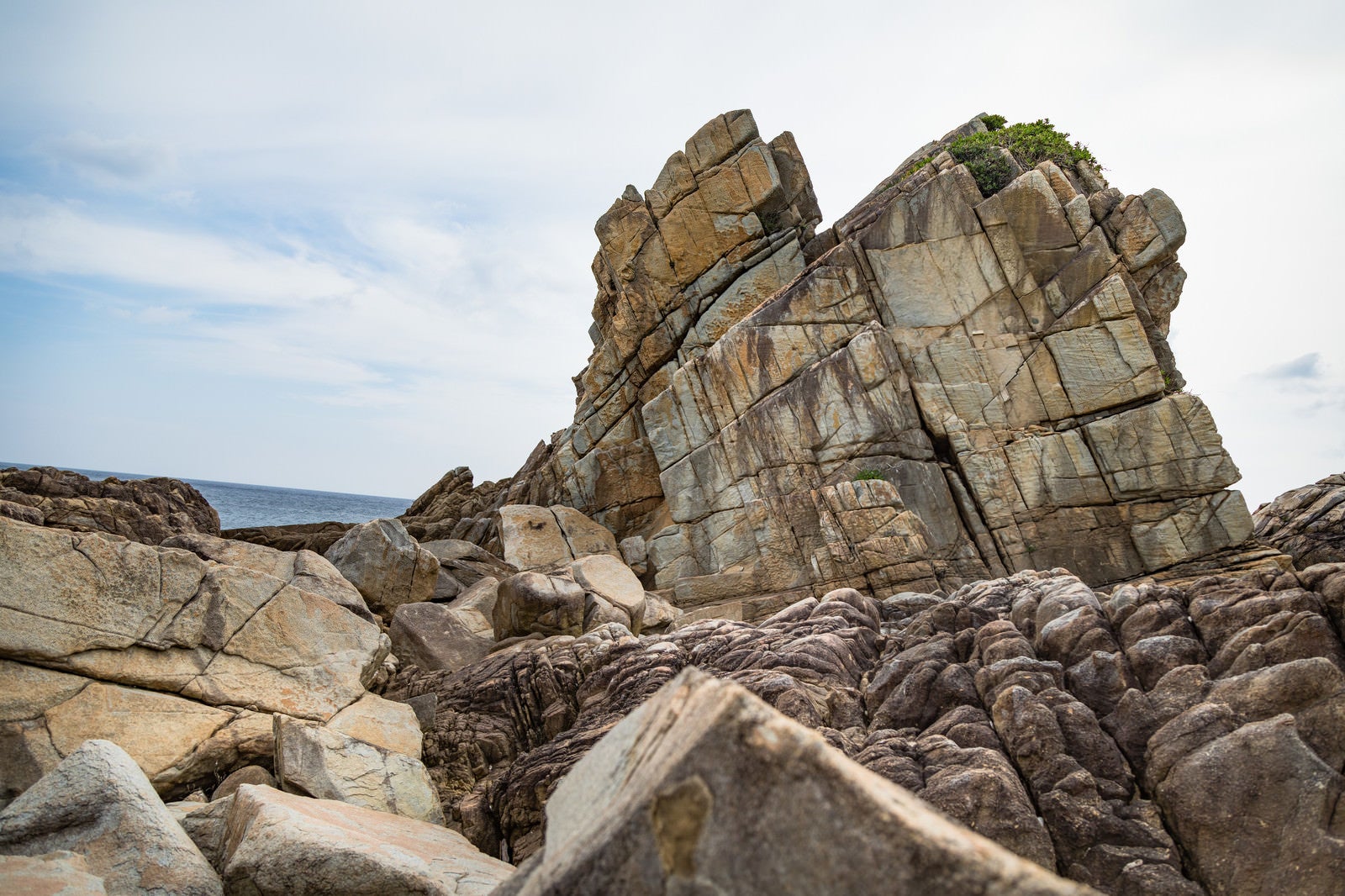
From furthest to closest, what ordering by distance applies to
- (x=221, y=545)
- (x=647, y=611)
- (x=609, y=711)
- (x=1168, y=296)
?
(x=1168, y=296)
(x=647, y=611)
(x=221, y=545)
(x=609, y=711)

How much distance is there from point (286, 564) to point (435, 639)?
12.0ft

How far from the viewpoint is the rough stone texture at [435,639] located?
1784 cm

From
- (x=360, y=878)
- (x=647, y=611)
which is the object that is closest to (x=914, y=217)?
(x=647, y=611)

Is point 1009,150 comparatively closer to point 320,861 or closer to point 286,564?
point 286,564

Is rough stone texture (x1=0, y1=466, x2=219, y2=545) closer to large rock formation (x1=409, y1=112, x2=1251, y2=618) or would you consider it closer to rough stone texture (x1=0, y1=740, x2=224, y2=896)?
rough stone texture (x1=0, y1=740, x2=224, y2=896)

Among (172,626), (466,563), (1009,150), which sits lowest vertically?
(466,563)

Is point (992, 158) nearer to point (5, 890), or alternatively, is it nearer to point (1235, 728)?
point (1235, 728)

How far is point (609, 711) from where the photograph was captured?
12.8 m

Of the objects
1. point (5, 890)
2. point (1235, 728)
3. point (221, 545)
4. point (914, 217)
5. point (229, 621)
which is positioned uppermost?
point (914, 217)

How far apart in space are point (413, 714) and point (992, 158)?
93.3ft

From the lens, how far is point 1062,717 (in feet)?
29.9

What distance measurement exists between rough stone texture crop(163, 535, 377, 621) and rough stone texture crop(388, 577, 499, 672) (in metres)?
1.10

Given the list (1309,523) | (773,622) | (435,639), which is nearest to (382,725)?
(435,639)

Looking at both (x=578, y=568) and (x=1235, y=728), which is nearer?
(x=1235, y=728)
